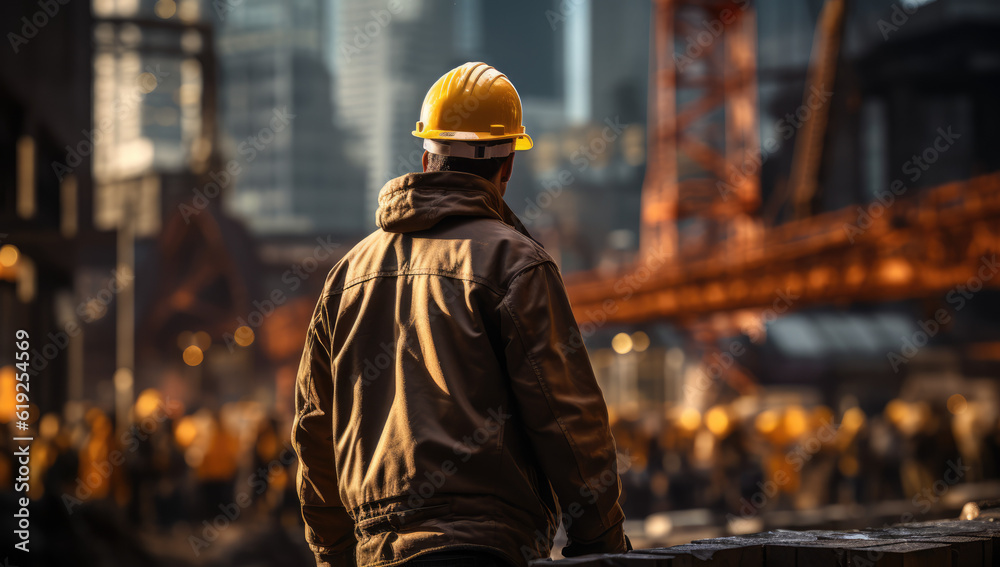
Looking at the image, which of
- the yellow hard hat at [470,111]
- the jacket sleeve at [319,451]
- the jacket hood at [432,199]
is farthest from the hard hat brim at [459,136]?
the jacket sleeve at [319,451]

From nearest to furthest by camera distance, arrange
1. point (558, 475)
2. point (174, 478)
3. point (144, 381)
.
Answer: point (558, 475)
point (174, 478)
point (144, 381)

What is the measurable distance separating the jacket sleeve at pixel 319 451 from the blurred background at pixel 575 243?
730 cm

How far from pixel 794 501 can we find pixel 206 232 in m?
24.1

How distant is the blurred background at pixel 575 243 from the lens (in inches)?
496

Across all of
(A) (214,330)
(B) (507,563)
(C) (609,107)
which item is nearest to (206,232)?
(A) (214,330)

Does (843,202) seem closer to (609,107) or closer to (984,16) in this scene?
(984,16)

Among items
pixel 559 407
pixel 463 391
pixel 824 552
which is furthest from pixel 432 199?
pixel 824 552

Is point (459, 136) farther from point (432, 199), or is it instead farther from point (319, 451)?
point (319, 451)

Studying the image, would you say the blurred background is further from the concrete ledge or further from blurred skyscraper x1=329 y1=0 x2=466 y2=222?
the concrete ledge

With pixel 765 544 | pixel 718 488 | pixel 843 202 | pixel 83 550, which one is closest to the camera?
pixel 765 544

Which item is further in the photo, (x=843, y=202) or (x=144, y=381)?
(x=843, y=202)

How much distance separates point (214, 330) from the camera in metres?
32.2

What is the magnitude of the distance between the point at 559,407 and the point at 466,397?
0.19 meters

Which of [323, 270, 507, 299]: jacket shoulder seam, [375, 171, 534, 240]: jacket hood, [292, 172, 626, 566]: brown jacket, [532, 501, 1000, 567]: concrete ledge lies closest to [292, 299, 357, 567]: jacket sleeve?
[323, 270, 507, 299]: jacket shoulder seam
